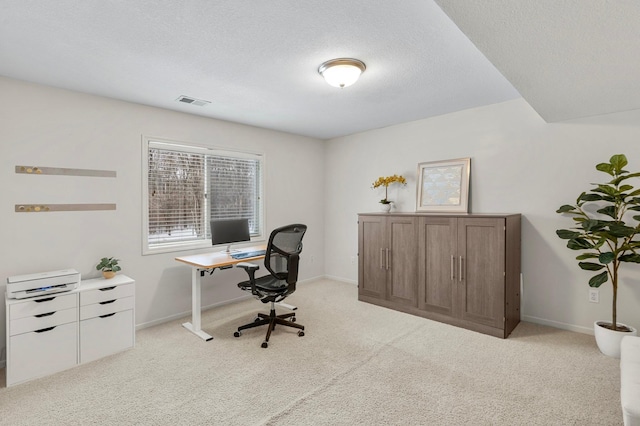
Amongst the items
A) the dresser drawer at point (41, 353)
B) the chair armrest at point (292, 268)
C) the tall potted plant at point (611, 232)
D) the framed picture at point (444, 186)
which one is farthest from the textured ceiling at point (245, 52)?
the dresser drawer at point (41, 353)

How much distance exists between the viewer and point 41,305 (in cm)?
248

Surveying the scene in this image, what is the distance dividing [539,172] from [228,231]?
3669 millimetres

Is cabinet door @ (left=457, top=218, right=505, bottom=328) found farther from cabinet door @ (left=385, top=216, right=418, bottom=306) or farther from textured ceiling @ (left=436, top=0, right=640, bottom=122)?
textured ceiling @ (left=436, top=0, right=640, bottom=122)

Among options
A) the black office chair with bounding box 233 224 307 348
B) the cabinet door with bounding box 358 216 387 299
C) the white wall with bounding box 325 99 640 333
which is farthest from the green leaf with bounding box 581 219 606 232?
the black office chair with bounding box 233 224 307 348

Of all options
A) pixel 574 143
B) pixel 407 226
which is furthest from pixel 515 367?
pixel 574 143

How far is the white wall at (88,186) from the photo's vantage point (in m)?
2.73

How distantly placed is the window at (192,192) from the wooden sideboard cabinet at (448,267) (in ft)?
6.07

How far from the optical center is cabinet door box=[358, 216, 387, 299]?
4.09 metres

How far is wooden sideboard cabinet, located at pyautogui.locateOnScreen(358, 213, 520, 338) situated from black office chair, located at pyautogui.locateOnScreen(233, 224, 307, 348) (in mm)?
1364

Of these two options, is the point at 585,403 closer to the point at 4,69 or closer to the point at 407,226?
the point at 407,226

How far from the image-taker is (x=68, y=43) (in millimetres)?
2158

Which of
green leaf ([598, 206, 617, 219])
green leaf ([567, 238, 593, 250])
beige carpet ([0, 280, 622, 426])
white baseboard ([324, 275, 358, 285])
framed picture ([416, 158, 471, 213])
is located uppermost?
framed picture ([416, 158, 471, 213])

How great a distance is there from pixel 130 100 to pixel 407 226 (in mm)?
3525

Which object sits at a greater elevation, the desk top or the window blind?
the window blind
